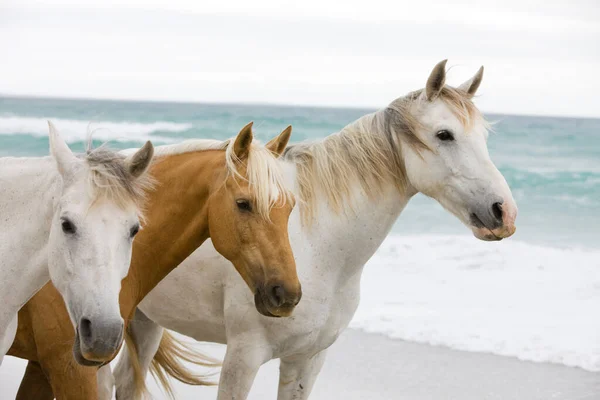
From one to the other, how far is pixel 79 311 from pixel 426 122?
5.79 ft

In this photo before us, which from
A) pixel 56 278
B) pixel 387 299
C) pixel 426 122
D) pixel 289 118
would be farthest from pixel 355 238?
pixel 289 118

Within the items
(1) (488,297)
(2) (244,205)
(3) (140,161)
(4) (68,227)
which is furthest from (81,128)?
(4) (68,227)

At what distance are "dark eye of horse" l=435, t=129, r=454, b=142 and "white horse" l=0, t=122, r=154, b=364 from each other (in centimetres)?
136

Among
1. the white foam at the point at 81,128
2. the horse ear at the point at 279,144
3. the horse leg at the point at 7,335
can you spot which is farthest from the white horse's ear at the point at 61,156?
the white foam at the point at 81,128

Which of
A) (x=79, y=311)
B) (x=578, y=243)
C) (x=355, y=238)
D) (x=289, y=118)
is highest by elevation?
(x=79, y=311)

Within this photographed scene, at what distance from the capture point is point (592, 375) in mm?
5871

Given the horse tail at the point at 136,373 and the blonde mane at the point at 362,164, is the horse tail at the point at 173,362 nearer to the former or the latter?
the horse tail at the point at 136,373

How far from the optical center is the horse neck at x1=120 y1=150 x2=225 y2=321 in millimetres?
3312

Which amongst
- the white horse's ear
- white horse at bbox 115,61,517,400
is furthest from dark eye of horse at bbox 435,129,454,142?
the white horse's ear

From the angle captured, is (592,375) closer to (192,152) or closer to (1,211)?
(192,152)

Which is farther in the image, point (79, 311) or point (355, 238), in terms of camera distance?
point (355, 238)

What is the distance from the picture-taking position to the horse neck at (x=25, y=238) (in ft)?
9.13

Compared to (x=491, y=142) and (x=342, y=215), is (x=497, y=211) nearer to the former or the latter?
(x=342, y=215)

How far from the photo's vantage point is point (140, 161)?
2.74m
